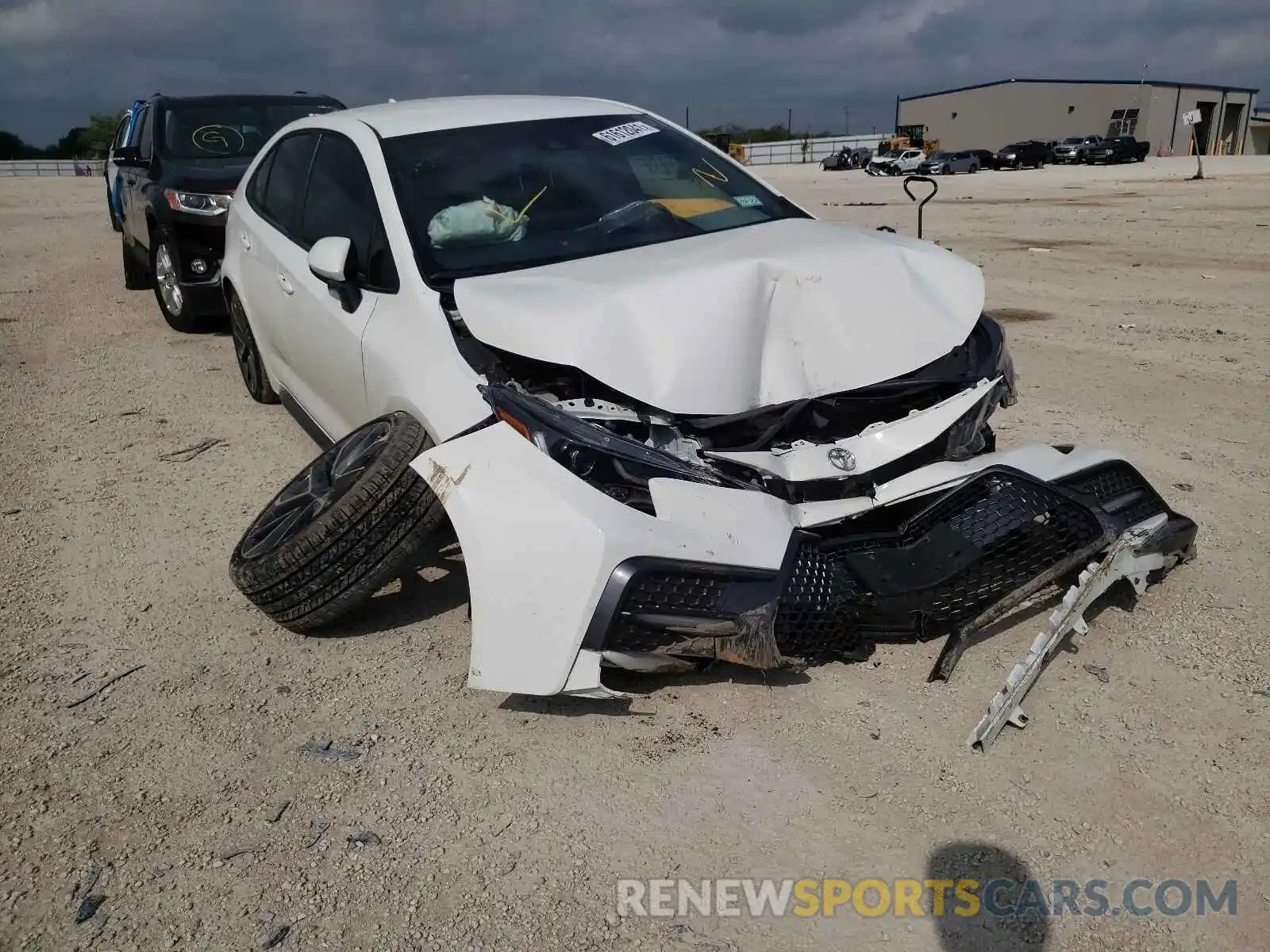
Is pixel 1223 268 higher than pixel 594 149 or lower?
lower

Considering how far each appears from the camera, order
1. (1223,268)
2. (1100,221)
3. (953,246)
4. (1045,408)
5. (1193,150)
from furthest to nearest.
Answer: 1. (1193,150)
2. (1100,221)
3. (953,246)
4. (1223,268)
5. (1045,408)

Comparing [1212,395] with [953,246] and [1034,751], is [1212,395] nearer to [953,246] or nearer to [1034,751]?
[1034,751]

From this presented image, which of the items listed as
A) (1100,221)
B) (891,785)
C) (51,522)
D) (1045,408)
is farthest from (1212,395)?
(1100,221)

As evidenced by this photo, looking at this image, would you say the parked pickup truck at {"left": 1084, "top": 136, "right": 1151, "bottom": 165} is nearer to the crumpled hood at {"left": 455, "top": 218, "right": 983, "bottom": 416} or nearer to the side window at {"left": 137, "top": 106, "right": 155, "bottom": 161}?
the side window at {"left": 137, "top": 106, "right": 155, "bottom": 161}

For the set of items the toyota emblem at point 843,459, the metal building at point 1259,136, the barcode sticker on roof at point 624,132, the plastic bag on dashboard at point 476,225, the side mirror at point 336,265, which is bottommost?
the metal building at point 1259,136

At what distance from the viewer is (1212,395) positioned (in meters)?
5.45

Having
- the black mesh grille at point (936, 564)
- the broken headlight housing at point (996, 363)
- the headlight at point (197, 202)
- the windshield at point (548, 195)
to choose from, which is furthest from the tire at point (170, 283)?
the black mesh grille at point (936, 564)

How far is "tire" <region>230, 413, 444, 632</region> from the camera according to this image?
2.93 metres

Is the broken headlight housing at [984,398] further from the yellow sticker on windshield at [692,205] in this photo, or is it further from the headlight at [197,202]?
the headlight at [197,202]

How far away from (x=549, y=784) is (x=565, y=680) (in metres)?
0.30

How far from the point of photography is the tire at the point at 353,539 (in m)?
2.93

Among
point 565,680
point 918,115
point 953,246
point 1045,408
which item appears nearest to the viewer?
point 565,680

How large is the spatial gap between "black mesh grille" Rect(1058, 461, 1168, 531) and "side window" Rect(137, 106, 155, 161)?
25.7ft

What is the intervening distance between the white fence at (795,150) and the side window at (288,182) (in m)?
64.7
